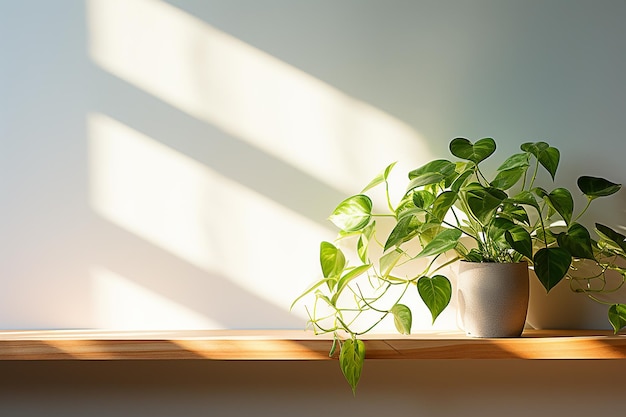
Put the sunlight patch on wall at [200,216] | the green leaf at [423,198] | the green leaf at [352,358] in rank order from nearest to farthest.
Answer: the green leaf at [352,358], the green leaf at [423,198], the sunlight patch on wall at [200,216]

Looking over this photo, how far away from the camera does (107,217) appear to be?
1313 mm

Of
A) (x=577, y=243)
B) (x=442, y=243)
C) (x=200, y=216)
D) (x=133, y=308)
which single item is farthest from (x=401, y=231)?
(x=133, y=308)

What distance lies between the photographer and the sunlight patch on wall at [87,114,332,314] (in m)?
1.30

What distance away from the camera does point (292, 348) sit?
109 cm

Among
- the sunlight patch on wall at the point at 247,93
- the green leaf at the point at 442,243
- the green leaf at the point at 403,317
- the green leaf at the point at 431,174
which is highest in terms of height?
the sunlight patch on wall at the point at 247,93

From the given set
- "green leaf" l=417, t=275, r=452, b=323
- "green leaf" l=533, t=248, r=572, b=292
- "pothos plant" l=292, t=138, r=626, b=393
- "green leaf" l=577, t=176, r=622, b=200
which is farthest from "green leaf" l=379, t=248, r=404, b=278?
"green leaf" l=577, t=176, r=622, b=200

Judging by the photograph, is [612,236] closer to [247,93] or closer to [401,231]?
[401,231]

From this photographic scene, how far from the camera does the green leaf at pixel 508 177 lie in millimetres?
1165

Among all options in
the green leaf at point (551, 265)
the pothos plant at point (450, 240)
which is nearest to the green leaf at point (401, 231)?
the pothos plant at point (450, 240)

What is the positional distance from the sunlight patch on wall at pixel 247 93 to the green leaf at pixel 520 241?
0.91ft

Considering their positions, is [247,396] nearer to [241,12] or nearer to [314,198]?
[314,198]

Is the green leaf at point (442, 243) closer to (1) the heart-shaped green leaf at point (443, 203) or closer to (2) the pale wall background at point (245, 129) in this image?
(1) the heart-shaped green leaf at point (443, 203)

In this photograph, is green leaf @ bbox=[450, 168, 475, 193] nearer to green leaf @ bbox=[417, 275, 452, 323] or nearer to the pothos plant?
the pothos plant

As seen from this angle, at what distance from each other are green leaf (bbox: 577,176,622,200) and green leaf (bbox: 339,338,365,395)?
0.48 metres
